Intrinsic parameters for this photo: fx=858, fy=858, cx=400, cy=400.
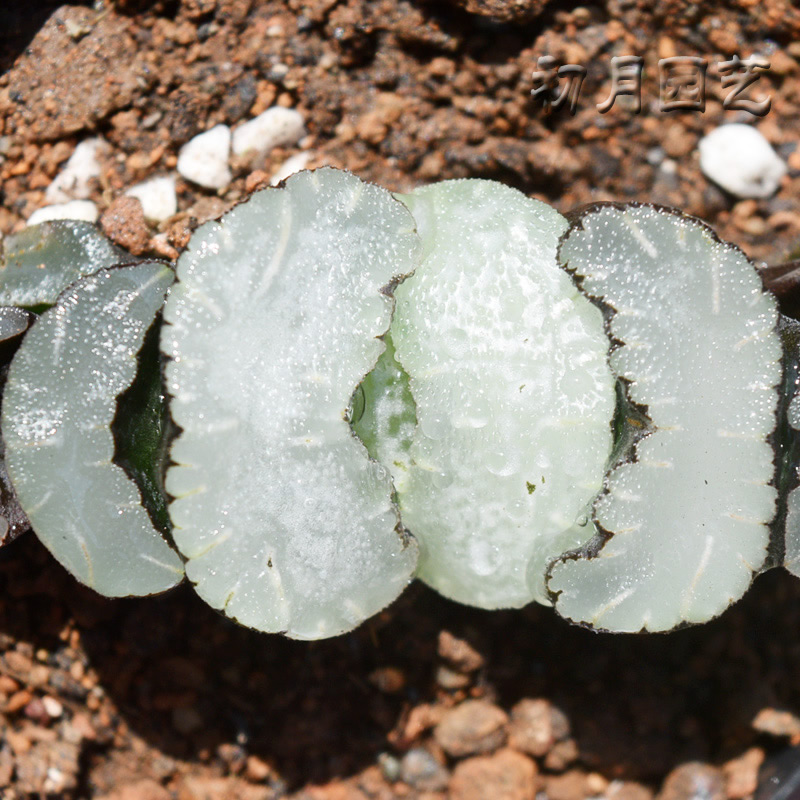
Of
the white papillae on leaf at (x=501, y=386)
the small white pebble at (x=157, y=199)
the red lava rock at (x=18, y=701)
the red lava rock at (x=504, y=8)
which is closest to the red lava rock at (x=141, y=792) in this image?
the red lava rock at (x=18, y=701)

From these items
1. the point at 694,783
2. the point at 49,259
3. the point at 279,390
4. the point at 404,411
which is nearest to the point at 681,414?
the point at 404,411

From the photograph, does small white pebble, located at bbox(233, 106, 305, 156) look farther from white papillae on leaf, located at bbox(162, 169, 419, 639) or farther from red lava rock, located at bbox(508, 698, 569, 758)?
red lava rock, located at bbox(508, 698, 569, 758)

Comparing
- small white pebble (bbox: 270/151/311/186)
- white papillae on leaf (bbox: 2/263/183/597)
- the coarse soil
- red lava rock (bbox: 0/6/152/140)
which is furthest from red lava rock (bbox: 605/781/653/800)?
red lava rock (bbox: 0/6/152/140)

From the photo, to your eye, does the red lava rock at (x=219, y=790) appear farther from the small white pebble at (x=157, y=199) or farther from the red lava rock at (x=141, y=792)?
the small white pebble at (x=157, y=199)

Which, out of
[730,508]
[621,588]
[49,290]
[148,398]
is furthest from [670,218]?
[49,290]

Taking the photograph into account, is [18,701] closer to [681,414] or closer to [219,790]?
[219,790]
